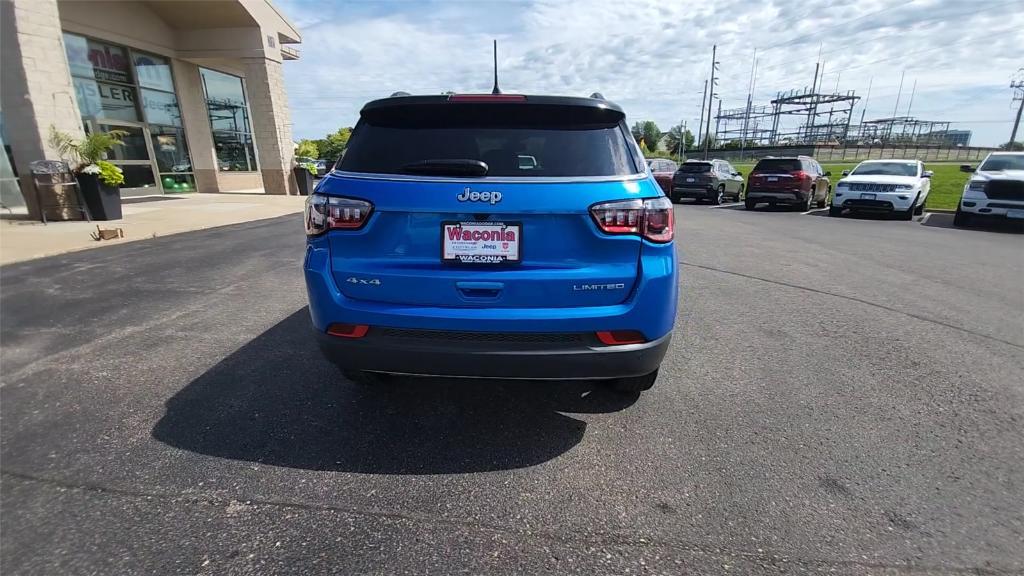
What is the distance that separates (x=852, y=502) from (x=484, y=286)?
1.93 meters

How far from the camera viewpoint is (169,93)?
16.9 m

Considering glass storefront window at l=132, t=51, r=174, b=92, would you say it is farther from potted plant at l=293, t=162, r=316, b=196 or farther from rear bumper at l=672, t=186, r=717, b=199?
rear bumper at l=672, t=186, r=717, b=199

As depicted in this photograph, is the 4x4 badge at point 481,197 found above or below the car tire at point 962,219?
above

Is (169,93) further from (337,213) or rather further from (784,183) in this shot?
(784,183)

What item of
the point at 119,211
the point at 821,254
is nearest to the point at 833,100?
the point at 821,254

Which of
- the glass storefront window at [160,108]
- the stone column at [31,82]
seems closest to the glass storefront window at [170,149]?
the glass storefront window at [160,108]

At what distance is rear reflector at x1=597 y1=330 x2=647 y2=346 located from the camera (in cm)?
234

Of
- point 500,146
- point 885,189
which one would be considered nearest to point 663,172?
point 885,189

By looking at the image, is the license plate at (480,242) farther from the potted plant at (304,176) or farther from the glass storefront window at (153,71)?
the glass storefront window at (153,71)

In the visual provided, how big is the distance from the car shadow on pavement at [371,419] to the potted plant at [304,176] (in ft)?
55.0

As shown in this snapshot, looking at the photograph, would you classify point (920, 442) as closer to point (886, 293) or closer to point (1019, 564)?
point (1019, 564)

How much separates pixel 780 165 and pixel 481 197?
53.8ft

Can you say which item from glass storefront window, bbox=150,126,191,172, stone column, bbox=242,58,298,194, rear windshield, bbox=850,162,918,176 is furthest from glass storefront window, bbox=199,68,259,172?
rear windshield, bbox=850,162,918,176

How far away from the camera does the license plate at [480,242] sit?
2.29m
